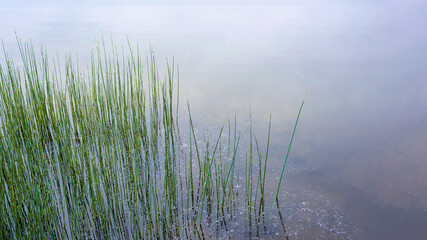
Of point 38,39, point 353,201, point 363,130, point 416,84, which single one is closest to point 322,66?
point 416,84

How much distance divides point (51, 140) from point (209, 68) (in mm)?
2312

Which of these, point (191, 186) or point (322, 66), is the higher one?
point (322, 66)

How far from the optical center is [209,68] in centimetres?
437

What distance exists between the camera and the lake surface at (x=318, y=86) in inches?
79.3

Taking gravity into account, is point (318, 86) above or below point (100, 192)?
above

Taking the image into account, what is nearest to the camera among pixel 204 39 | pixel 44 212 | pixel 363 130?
pixel 44 212

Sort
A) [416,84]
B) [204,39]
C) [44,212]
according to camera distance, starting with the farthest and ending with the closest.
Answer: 1. [204,39]
2. [416,84]
3. [44,212]

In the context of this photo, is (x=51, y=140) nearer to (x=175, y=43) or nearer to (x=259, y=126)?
(x=259, y=126)

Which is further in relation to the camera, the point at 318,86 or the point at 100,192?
the point at 318,86

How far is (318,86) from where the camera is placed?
149 inches

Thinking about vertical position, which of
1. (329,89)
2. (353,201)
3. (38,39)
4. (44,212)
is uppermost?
(38,39)

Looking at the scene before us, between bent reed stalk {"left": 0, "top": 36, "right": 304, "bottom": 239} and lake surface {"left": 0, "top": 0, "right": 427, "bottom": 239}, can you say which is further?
lake surface {"left": 0, "top": 0, "right": 427, "bottom": 239}

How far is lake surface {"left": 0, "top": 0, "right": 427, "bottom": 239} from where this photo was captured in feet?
6.61

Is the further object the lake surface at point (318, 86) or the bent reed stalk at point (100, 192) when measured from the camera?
the lake surface at point (318, 86)
